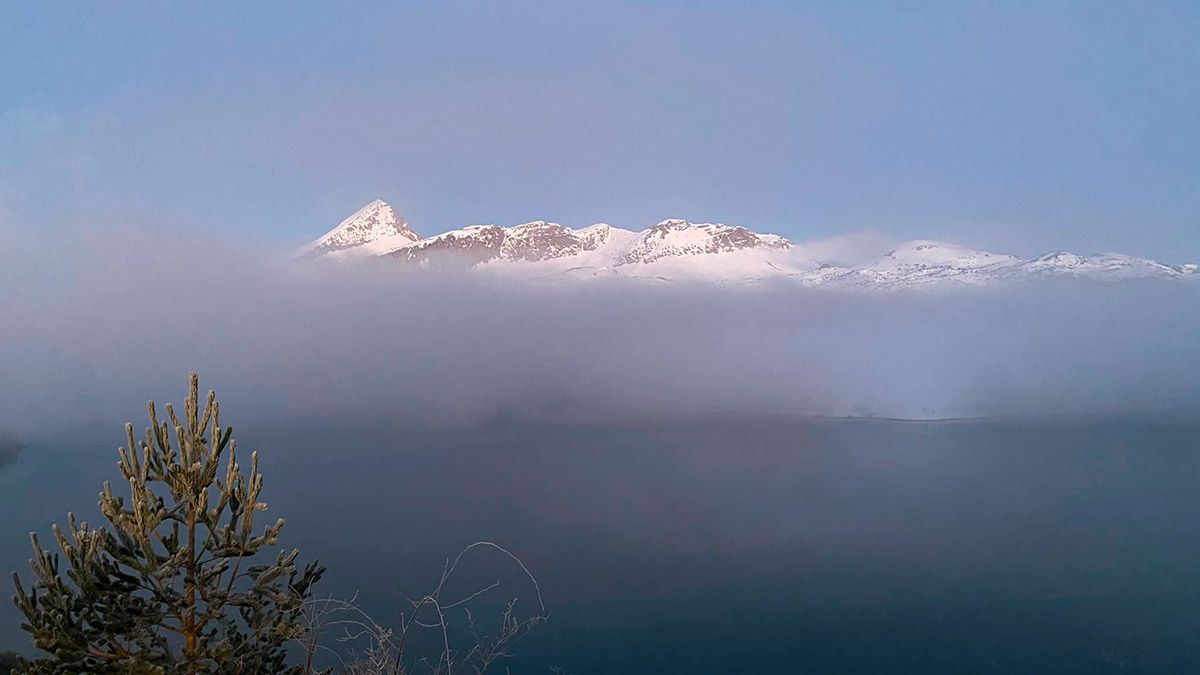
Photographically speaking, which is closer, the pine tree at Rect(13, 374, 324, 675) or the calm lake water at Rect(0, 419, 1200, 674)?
the pine tree at Rect(13, 374, 324, 675)

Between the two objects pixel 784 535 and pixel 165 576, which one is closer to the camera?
pixel 165 576

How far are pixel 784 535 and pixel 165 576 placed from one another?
3815 inches

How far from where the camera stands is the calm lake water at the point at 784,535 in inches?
2660

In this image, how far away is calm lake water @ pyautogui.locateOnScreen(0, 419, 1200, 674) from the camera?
222 feet

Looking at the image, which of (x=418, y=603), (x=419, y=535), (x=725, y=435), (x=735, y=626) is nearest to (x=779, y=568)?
(x=735, y=626)

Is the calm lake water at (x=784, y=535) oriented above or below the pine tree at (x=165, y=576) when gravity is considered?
below

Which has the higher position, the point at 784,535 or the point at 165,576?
the point at 165,576

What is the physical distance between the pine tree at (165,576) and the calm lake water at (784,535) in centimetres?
4308

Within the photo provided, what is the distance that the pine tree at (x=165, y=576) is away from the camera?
5406 mm

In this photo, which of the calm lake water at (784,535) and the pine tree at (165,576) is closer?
the pine tree at (165,576)

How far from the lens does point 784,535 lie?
96.4 meters

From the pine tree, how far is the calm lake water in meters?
43.1

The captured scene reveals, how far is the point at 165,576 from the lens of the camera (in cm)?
559

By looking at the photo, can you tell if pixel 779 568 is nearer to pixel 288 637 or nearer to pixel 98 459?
pixel 288 637
